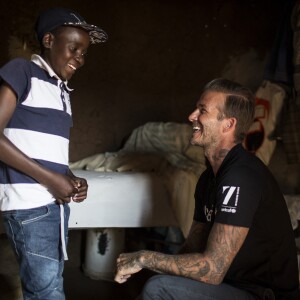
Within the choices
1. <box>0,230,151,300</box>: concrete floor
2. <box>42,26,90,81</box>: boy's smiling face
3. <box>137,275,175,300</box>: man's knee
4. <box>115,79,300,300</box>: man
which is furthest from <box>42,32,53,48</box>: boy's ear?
<box>0,230,151,300</box>: concrete floor

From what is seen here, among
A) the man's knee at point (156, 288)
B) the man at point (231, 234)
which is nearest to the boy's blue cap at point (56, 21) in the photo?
the man at point (231, 234)

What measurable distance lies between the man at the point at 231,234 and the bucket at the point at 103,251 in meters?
1.49

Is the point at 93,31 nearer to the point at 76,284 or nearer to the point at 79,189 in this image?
the point at 79,189

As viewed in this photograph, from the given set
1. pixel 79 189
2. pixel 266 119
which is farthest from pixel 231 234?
pixel 266 119

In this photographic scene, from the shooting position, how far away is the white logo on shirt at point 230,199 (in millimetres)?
1447

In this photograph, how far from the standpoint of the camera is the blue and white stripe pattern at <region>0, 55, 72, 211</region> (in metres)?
1.52

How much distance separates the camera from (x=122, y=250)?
3133 millimetres

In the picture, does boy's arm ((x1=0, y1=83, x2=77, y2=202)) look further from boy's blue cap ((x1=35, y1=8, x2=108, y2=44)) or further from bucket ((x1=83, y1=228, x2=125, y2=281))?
bucket ((x1=83, y1=228, x2=125, y2=281))

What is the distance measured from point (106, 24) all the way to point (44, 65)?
1693 millimetres

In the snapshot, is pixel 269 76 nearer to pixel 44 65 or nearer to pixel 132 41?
pixel 132 41

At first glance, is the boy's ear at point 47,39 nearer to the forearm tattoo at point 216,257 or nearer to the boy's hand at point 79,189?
the boy's hand at point 79,189

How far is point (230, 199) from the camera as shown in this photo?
1.46 metres

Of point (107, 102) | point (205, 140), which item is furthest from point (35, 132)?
point (107, 102)

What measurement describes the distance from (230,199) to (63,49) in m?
0.86
